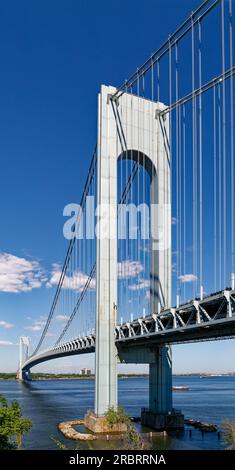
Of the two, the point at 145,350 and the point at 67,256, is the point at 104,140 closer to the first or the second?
the point at 145,350

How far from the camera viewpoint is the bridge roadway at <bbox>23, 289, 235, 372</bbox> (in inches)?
828

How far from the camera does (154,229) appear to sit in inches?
1416

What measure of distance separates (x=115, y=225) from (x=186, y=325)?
40.2 ft

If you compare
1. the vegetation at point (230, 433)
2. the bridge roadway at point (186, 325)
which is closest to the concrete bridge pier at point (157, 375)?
the bridge roadway at point (186, 325)

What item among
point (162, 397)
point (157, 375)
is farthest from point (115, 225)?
point (162, 397)

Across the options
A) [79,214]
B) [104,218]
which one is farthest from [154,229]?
[79,214]

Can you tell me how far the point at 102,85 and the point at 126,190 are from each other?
8.95 m

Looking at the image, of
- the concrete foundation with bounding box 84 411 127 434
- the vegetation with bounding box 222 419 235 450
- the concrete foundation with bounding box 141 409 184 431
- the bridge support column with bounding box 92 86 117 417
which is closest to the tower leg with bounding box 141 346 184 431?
the concrete foundation with bounding box 141 409 184 431

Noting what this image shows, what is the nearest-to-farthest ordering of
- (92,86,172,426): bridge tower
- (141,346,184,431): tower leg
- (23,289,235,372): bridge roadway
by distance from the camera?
(23,289,235,372): bridge roadway, (141,346,184,431): tower leg, (92,86,172,426): bridge tower

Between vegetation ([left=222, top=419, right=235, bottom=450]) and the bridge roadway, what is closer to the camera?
vegetation ([left=222, top=419, right=235, bottom=450])

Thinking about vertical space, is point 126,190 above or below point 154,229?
above

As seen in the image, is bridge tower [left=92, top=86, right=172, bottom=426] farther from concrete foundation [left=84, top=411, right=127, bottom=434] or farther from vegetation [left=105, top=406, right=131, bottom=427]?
vegetation [left=105, top=406, right=131, bottom=427]

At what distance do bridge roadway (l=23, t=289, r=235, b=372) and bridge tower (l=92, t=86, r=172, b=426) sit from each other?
1.32 meters

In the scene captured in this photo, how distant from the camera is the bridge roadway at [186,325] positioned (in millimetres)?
21042
